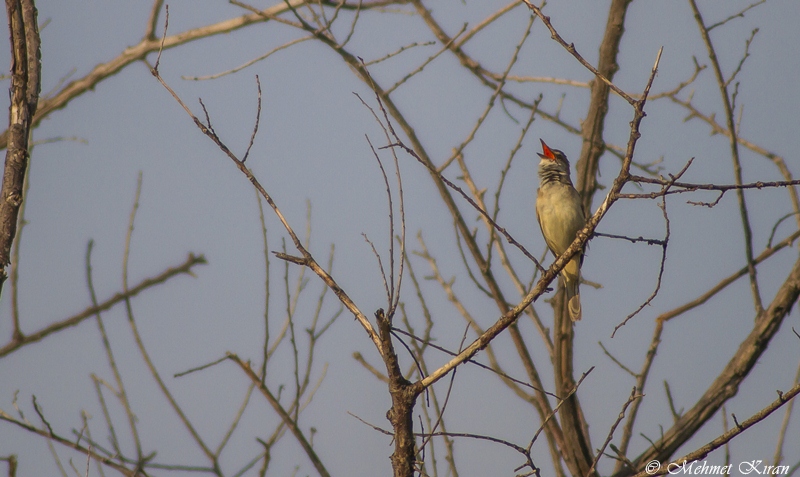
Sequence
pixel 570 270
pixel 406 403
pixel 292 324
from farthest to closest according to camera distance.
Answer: pixel 570 270, pixel 292 324, pixel 406 403

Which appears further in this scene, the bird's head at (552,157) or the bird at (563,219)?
the bird's head at (552,157)

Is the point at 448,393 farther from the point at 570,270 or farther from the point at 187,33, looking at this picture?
the point at 187,33

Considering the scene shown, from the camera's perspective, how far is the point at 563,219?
5.78m

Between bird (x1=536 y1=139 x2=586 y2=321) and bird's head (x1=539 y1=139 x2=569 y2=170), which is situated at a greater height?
bird's head (x1=539 y1=139 x2=569 y2=170)

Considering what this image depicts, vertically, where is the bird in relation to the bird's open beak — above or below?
below

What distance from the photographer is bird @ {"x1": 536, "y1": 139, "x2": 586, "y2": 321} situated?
18.5ft

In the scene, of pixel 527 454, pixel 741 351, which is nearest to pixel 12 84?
pixel 527 454

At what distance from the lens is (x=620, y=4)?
5234 millimetres

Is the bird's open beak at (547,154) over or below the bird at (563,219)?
over

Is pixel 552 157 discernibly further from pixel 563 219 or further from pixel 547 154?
pixel 563 219

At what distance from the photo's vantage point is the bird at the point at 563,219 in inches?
222

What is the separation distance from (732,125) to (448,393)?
297 cm

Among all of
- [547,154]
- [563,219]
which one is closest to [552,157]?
[547,154]

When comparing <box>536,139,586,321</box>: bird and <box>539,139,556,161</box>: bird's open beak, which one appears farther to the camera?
<box>539,139,556,161</box>: bird's open beak
